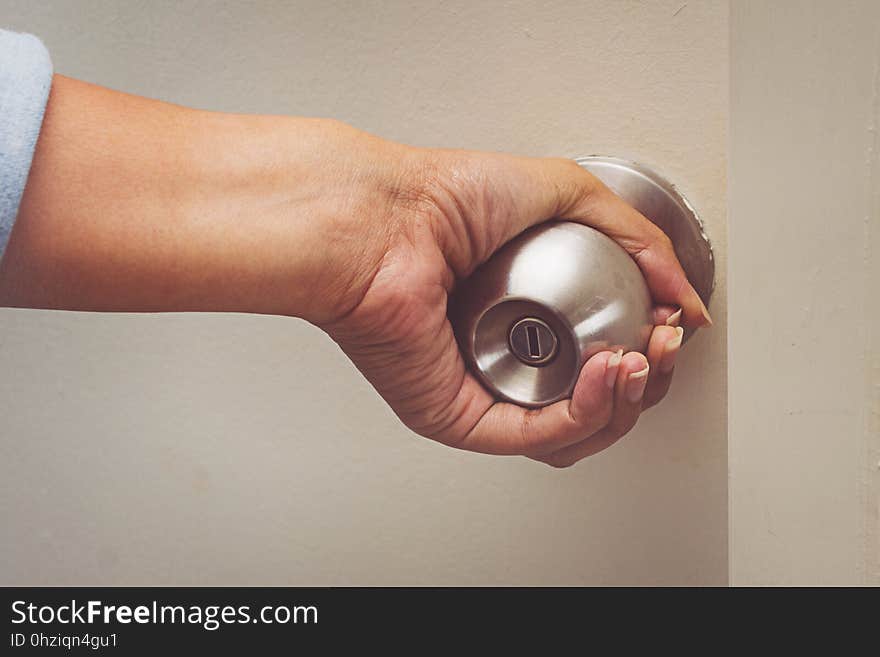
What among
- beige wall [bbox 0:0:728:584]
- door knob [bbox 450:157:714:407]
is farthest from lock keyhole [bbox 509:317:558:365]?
beige wall [bbox 0:0:728:584]

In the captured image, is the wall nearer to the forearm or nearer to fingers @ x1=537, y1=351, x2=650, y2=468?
fingers @ x1=537, y1=351, x2=650, y2=468

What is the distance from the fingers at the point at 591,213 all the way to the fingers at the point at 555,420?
0.06m

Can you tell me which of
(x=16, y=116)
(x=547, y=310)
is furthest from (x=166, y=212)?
(x=547, y=310)

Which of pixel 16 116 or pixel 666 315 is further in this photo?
pixel 666 315

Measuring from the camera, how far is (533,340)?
0.39 meters

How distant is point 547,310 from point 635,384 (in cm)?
6

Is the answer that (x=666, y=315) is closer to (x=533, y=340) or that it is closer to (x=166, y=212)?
(x=533, y=340)

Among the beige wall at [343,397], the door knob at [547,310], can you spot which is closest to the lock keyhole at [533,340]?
the door knob at [547,310]

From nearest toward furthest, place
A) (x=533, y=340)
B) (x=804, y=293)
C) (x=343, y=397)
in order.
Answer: (x=804, y=293) < (x=533, y=340) < (x=343, y=397)

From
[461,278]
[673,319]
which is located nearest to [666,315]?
[673,319]

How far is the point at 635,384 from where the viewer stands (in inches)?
15.0

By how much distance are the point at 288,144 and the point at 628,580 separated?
0.34 metres

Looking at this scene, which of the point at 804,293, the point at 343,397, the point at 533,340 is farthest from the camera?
the point at 343,397
